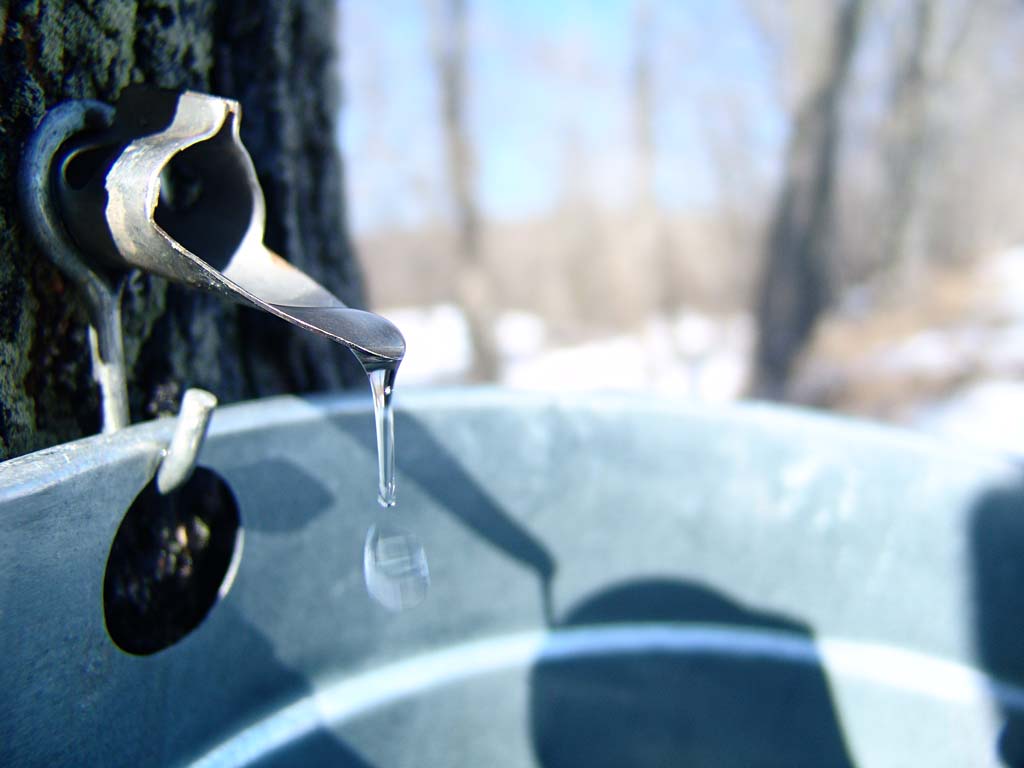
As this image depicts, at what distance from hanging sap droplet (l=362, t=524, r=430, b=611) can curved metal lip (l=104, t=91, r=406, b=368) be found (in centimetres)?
24

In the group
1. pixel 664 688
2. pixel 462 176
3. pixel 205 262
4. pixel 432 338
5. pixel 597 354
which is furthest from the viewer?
pixel 432 338

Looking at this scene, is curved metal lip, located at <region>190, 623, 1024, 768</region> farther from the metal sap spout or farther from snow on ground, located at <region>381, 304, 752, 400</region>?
snow on ground, located at <region>381, 304, 752, 400</region>

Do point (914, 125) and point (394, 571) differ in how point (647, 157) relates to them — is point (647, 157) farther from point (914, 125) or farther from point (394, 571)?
point (394, 571)

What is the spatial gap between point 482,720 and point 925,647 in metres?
0.47

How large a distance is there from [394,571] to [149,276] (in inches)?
14.6

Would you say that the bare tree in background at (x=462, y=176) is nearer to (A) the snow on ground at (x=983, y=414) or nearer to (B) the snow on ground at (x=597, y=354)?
(B) the snow on ground at (x=597, y=354)

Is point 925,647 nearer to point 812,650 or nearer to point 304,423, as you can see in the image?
point 812,650

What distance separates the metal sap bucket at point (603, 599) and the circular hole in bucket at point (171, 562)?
0.02 metres

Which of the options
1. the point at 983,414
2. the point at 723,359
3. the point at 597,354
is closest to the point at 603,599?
the point at 983,414

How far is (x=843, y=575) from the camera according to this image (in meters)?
0.85

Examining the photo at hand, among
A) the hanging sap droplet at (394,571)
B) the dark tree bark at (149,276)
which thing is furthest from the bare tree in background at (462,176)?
the hanging sap droplet at (394,571)

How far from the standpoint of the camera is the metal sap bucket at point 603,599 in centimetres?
74

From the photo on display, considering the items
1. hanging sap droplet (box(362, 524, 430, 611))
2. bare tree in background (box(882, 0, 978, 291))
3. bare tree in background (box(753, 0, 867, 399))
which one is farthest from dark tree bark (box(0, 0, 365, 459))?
bare tree in background (box(882, 0, 978, 291))

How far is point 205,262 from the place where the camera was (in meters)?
0.62
